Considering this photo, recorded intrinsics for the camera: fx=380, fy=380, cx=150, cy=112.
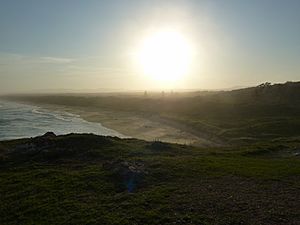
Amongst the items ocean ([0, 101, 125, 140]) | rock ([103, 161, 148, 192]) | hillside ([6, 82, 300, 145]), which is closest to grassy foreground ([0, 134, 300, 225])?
rock ([103, 161, 148, 192])

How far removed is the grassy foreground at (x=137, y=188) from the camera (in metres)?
18.2

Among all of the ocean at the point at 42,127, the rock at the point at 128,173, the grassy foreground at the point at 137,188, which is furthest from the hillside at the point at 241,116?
the rock at the point at 128,173

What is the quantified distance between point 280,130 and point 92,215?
55.6m

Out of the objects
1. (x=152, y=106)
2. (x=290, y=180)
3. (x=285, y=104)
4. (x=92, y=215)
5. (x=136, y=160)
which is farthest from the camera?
(x=152, y=106)

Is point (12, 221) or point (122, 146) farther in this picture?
point (122, 146)

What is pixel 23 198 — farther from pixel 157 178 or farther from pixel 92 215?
pixel 157 178

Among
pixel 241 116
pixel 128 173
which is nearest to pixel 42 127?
pixel 241 116

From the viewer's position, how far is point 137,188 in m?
22.7

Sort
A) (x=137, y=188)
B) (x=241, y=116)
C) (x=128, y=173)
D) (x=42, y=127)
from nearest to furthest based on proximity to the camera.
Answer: (x=137, y=188), (x=128, y=173), (x=42, y=127), (x=241, y=116)

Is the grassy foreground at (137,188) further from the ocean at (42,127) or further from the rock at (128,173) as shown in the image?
the ocean at (42,127)

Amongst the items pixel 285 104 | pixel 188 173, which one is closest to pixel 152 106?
pixel 285 104

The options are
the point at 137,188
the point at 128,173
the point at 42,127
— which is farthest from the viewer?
the point at 42,127

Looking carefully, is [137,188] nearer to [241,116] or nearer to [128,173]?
[128,173]

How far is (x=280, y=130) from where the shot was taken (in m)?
67.6
